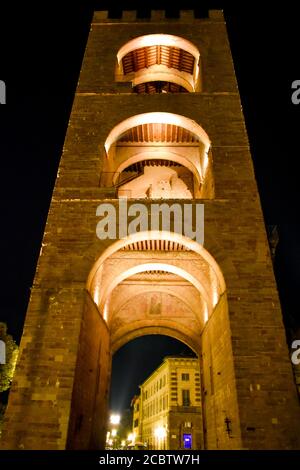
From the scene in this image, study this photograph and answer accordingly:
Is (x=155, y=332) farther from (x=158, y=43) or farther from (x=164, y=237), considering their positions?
(x=158, y=43)

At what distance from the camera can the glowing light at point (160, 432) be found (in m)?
30.5

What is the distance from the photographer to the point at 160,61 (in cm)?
1477

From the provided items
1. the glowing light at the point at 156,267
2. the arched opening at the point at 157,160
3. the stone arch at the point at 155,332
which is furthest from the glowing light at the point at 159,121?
the stone arch at the point at 155,332

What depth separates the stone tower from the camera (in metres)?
7.26

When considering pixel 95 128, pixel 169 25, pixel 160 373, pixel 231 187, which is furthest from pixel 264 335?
pixel 160 373

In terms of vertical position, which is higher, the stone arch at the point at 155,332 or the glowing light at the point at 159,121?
the glowing light at the point at 159,121

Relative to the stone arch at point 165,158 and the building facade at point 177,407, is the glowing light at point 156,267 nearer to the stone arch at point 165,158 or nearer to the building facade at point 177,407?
the stone arch at point 165,158

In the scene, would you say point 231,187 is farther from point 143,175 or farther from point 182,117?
point 143,175

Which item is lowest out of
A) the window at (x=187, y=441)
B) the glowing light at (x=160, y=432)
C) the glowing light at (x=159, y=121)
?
the window at (x=187, y=441)

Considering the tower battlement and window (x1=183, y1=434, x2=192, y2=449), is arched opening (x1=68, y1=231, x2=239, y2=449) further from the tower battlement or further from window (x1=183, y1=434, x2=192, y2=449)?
window (x1=183, y1=434, x2=192, y2=449)

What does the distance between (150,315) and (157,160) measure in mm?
6505

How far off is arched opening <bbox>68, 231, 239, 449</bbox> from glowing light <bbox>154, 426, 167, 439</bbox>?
2057cm

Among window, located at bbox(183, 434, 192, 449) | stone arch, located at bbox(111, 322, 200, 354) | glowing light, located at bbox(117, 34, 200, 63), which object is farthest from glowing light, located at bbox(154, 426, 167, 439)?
glowing light, located at bbox(117, 34, 200, 63)
